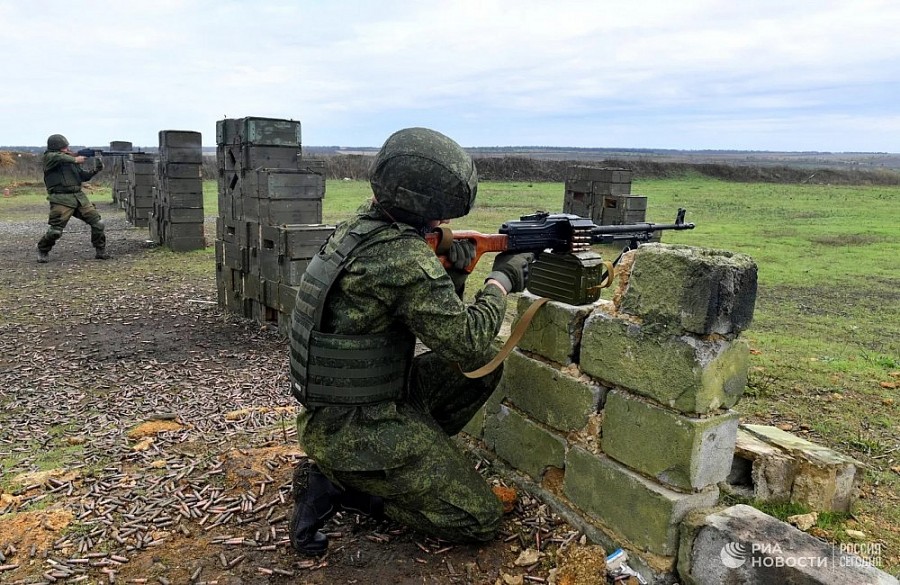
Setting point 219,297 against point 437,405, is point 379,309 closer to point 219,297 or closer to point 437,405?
point 437,405

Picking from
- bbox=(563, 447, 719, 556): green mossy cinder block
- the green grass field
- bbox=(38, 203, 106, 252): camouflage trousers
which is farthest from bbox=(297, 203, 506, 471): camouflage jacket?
bbox=(38, 203, 106, 252): camouflage trousers

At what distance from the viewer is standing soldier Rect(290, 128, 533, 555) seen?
3104 millimetres

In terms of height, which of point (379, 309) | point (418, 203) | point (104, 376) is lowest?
point (104, 376)

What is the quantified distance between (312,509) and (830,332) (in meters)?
7.70

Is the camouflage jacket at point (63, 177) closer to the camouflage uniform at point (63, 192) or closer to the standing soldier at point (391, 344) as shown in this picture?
the camouflage uniform at point (63, 192)

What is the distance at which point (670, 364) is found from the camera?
309cm

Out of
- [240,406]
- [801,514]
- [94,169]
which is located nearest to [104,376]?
[240,406]

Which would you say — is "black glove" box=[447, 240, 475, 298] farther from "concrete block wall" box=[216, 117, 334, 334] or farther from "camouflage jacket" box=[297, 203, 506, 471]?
"concrete block wall" box=[216, 117, 334, 334]

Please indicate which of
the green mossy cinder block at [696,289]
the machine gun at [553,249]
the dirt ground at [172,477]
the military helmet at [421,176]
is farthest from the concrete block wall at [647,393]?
the military helmet at [421,176]

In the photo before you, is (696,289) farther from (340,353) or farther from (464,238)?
(340,353)

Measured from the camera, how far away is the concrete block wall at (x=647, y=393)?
3.01 m

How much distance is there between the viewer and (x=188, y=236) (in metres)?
15.3

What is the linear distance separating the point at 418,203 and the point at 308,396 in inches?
43.3

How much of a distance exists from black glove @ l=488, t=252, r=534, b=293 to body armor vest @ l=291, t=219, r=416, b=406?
677 millimetres
